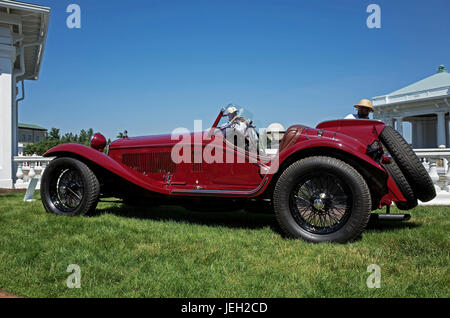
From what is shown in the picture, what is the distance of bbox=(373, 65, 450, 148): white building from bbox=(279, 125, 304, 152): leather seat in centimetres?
2673

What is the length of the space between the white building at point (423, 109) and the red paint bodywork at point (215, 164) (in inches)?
1041

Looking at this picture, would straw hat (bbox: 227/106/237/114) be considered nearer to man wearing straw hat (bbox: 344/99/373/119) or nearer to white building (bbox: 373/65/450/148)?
man wearing straw hat (bbox: 344/99/373/119)

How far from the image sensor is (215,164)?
419 centimetres

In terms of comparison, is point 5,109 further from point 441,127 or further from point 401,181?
point 441,127

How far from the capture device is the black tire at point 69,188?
4430mm

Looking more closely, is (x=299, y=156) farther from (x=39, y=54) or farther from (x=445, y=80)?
(x=445, y=80)

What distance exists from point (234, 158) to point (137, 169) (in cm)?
Result: 164

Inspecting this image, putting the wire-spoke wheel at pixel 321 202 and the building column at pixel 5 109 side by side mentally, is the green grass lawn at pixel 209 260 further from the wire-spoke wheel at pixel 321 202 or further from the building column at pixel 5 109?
the building column at pixel 5 109

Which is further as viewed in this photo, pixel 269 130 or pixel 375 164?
pixel 269 130

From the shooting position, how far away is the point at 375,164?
10.7 feet

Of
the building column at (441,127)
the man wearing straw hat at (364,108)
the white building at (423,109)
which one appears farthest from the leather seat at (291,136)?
the building column at (441,127)

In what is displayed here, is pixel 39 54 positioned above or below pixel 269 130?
above
